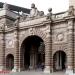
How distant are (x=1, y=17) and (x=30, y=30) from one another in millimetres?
7343

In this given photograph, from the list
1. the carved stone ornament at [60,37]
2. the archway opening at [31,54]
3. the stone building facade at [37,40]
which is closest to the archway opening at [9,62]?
the stone building facade at [37,40]

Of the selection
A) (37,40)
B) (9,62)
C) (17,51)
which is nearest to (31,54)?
(37,40)

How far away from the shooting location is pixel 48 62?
81.3ft

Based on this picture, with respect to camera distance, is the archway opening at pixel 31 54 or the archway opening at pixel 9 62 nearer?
the archway opening at pixel 31 54

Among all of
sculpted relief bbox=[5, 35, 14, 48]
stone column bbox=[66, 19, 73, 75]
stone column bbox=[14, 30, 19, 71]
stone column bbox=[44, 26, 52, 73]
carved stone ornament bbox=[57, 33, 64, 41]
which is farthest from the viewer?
sculpted relief bbox=[5, 35, 14, 48]

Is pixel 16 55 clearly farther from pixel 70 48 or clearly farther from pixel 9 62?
pixel 70 48

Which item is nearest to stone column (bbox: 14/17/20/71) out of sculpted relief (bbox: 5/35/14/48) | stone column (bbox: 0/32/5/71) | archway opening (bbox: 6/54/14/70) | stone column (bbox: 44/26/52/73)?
sculpted relief (bbox: 5/35/14/48)

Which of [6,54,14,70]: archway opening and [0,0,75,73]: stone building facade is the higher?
[0,0,75,73]: stone building facade

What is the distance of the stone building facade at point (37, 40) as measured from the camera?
76.4 ft

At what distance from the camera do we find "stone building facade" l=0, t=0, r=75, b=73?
23297 mm

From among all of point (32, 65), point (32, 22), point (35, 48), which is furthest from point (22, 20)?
point (32, 65)

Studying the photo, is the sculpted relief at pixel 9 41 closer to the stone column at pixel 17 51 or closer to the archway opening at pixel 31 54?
the stone column at pixel 17 51

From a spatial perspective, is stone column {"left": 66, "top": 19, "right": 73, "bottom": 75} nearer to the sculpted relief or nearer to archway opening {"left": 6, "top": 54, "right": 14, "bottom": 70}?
the sculpted relief

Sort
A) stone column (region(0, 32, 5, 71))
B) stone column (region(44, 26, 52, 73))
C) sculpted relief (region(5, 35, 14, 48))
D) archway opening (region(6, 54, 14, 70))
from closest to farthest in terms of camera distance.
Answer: stone column (region(44, 26, 52, 73)) → sculpted relief (region(5, 35, 14, 48)) → stone column (region(0, 32, 5, 71)) → archway opening (region(6, 54, 14, 70))
